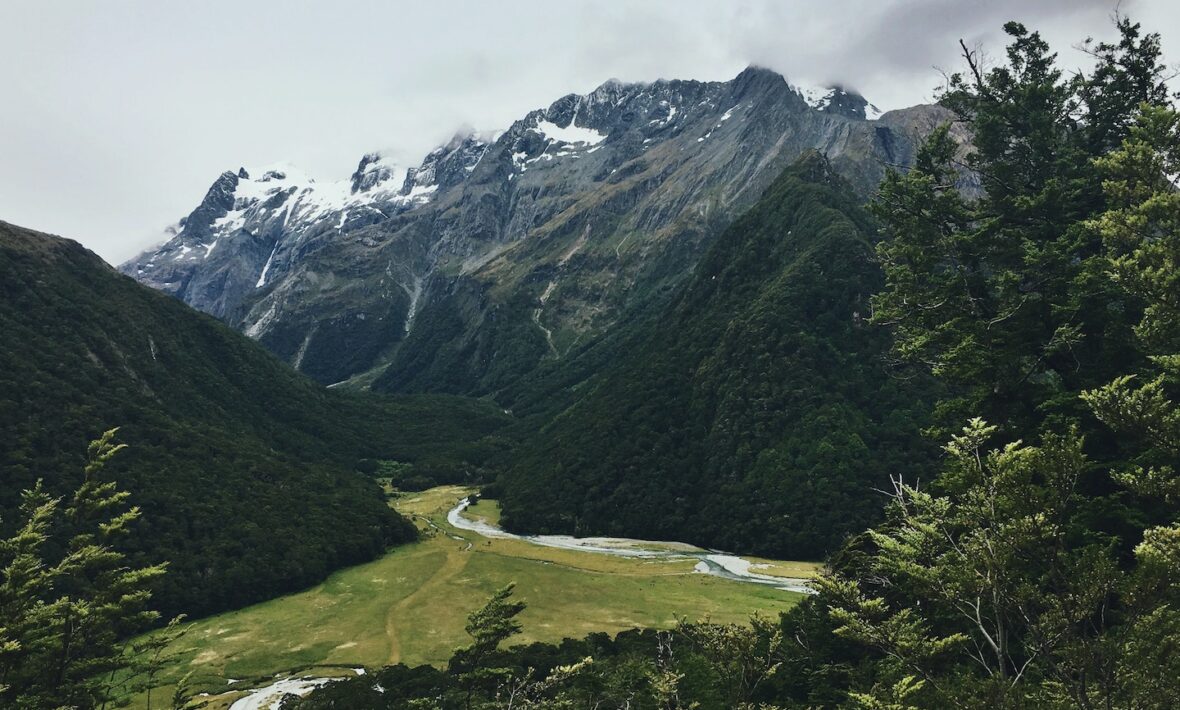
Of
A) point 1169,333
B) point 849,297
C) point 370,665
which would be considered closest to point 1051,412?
point 1169,333

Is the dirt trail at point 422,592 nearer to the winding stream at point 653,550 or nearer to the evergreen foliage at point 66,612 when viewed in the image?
the winding stream at point 653,550

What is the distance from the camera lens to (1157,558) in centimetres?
1464

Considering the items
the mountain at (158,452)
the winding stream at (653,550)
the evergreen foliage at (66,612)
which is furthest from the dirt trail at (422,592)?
the evergreen foliage at (66,612)

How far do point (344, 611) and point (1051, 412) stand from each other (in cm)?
10744

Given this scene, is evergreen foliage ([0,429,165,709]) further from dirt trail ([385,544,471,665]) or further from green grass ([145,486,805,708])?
dirt trail ([385,544,471,665])

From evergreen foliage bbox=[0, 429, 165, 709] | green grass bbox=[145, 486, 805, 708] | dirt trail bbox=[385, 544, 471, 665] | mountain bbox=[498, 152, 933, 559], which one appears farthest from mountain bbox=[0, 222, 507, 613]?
evergreen foliage bbox=[0, 429, 165, 709]

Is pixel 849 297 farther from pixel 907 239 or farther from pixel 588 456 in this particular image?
pixel 907 239

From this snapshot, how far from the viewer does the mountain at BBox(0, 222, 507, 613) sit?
11675 cm

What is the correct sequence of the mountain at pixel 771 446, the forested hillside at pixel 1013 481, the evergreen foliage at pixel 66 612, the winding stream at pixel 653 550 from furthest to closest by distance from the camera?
the mountain at pixel 771 446
the winding stream at pixel 653 550
the evergreen foliage at pixel 66 612
the forested hillside at pixel 1013 481

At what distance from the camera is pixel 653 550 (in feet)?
493

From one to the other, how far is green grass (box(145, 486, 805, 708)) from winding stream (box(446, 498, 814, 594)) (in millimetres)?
5327

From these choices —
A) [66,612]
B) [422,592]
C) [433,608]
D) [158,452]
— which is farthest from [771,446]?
[66,612]

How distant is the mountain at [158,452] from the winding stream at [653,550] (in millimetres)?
25683

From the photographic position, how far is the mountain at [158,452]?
117 m
